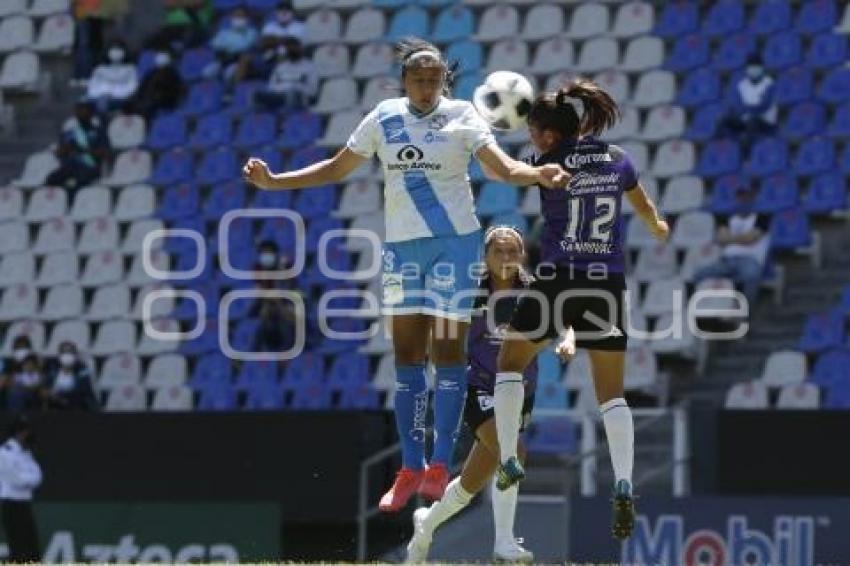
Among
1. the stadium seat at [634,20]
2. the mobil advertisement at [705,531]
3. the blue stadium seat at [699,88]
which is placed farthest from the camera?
the stadium seat at [634,20]

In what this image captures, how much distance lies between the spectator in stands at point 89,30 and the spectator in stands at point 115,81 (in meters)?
0.39

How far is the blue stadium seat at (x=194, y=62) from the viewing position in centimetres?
2652

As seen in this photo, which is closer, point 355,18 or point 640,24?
point 640,24

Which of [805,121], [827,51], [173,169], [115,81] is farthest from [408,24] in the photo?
[805,121]

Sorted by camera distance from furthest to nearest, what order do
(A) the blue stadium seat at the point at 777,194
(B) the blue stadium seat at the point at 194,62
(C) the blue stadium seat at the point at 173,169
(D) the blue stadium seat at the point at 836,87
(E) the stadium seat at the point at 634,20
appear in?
1. (B) the blue stadium seat at the point at 194,62
2. (C) the blue stadium seat at the point at 173,169
3. (E) the stadium seat at the point at 634,20
4. (D) the blue stadium seat at the point at 836,87
5. (A) the blue stadium seat at the point at 777,194

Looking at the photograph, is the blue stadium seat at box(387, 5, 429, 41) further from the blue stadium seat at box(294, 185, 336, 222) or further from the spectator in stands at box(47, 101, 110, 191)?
the spectator in stands at box(47, 101, 110, 191)

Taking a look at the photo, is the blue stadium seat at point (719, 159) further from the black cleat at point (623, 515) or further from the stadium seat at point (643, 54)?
the black cleat at point (623, 515)

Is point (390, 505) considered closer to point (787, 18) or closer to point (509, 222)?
point (509, 222)

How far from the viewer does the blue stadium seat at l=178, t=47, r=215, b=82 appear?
1044 inches

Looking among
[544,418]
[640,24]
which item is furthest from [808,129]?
[544,418]

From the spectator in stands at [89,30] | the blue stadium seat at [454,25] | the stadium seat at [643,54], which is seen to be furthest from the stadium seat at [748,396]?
the spectator in stands at [89,30]

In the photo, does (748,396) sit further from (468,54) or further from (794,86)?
(468,54)

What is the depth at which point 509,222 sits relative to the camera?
22.5 meters

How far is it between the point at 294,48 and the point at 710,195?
558cm
